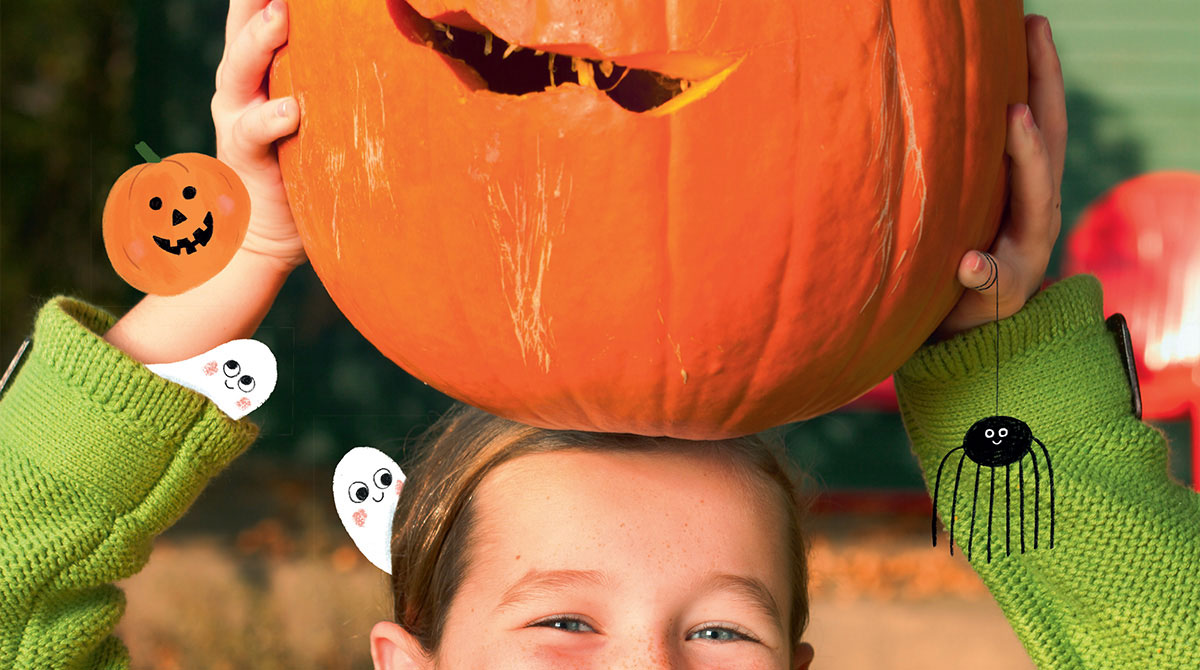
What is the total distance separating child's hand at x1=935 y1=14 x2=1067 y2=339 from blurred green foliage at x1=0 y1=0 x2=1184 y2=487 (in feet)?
11.4

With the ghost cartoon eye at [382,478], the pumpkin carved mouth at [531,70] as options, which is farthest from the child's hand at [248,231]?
the ghost cartoon eye at [382,478]

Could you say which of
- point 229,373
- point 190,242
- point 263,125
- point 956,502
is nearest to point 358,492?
point 229,373

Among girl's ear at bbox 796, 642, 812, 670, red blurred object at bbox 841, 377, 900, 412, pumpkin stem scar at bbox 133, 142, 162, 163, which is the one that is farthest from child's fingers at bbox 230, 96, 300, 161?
red blurred object at bbox 841, 377, 900, 412

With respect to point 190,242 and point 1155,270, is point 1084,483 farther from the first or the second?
point 1155,270

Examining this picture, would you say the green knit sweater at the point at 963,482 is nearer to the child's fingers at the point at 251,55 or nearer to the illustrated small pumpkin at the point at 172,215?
the illustrated small pumpkin at the point at 172,215

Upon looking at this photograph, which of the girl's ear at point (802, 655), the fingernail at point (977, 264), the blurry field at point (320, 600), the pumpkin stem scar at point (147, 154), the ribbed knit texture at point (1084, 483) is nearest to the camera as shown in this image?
the fingernail at point (977, 264)

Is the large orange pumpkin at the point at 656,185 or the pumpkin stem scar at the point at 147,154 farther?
the pumpkin stem scar at the point at 147,154

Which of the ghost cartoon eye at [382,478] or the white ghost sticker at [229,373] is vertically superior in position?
the white ghost sticker at [229,373]

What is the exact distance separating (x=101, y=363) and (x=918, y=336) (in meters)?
1.04

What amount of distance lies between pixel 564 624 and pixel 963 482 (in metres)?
0.57

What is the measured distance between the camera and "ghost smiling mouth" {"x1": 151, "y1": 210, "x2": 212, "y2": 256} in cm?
142

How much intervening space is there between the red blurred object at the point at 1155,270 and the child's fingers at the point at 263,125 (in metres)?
2.90

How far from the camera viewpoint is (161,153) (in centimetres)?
511

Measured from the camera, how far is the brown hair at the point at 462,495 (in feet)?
5.66
